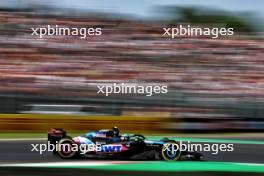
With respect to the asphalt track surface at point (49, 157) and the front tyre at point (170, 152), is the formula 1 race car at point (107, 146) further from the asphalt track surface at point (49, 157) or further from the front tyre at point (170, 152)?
the asphalt track surface at point (49, 157)

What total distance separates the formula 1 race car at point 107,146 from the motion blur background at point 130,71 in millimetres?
3529

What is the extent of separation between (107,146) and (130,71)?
5.80 m

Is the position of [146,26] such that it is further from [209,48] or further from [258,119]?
[258,119]

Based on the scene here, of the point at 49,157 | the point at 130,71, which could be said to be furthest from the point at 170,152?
the point at 130,71

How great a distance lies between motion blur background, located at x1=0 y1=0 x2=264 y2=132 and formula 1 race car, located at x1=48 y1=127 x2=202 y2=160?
11.6 ft

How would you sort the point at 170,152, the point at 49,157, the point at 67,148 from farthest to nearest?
the point at 49,157, the point at 67,148, the point at 170,152

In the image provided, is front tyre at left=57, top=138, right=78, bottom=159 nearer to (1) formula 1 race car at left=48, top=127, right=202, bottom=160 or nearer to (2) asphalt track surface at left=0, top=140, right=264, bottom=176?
(1) formula 1 race car at left=48, top=127, right=202, bottom=160

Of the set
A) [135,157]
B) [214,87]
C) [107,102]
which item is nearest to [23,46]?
[107,102]

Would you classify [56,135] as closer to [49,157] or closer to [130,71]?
[49,157]

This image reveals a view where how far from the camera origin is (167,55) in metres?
13.5

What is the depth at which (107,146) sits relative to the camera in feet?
21.6

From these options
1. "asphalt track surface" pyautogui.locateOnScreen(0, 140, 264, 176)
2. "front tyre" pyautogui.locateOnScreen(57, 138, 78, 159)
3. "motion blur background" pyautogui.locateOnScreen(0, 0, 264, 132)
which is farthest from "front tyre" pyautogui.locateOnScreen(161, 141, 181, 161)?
"motion blur background" pyautogui.locateOnScreen(0, 0, 264, 132)

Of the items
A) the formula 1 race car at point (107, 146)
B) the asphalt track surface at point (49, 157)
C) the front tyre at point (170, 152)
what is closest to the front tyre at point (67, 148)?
the formula 1 race car at point (107, 146)

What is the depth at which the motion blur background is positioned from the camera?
10547mm
